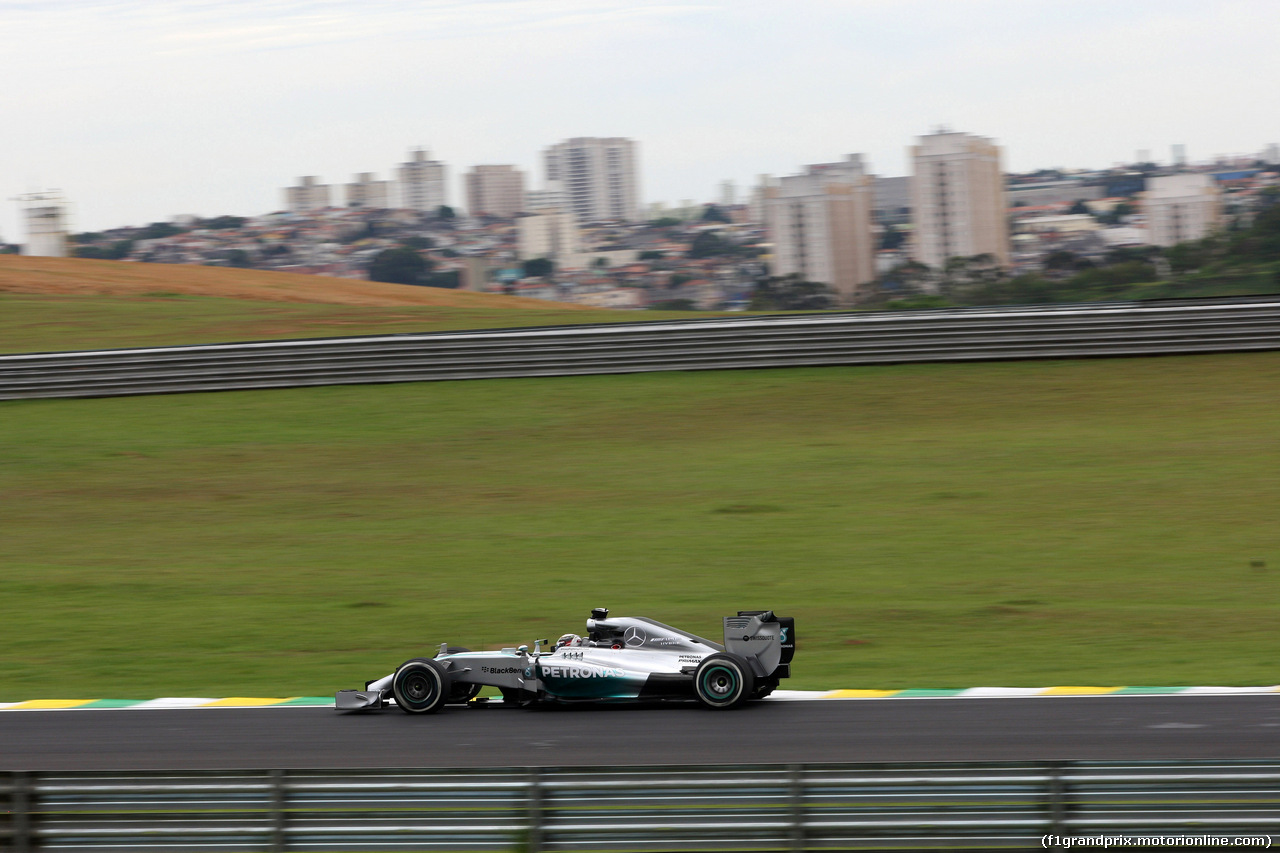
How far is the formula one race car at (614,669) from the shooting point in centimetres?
1003

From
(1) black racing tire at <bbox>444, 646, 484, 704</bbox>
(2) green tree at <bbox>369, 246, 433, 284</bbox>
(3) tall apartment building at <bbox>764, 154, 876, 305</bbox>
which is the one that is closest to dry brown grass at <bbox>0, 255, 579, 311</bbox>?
(1) black racing tire at <bbox>444, 646, 484, 704</bbox>

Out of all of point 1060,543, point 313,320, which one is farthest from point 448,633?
point 313,320

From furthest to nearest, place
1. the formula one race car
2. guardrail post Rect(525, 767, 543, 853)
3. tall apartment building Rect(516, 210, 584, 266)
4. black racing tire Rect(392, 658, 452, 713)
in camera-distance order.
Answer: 1. tall apartment building Rect(516, 210, 584, 266)
2. black racing tire Rect(392, 658, 452, 713)
3. the formula one race car
4. guardrail post Rect(525, 767, 543, 853)

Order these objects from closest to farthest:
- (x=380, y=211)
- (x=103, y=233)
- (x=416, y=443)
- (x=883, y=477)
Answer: (x=883, y=477)
(x=416, y=443)
(x=103, y=233)
(x=380, y=211)

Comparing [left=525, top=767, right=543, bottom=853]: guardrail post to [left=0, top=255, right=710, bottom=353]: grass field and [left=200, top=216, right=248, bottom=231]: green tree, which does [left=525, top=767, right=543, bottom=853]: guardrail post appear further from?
[left=200, top=216, right=248, bottom=231]: green tree

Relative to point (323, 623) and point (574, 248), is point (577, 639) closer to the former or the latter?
point (323, 623)

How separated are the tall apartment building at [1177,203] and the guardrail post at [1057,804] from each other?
225ft

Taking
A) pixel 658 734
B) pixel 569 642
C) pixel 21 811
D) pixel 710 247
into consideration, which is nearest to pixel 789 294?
pixel 569 642

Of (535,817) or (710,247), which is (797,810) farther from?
(710,247)

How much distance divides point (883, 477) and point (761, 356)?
6483 millimetres

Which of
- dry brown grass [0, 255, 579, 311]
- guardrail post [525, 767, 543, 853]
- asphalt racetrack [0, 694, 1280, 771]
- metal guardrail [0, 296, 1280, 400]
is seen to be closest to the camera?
guardrail post [525, 767, 543, 853]

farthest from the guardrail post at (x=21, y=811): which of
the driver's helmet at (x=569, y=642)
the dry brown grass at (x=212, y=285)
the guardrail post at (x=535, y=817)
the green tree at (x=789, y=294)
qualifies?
the dry brown grass at (x=212, y=285)

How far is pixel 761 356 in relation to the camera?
77.3ft

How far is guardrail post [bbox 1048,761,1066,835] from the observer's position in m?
6.16
